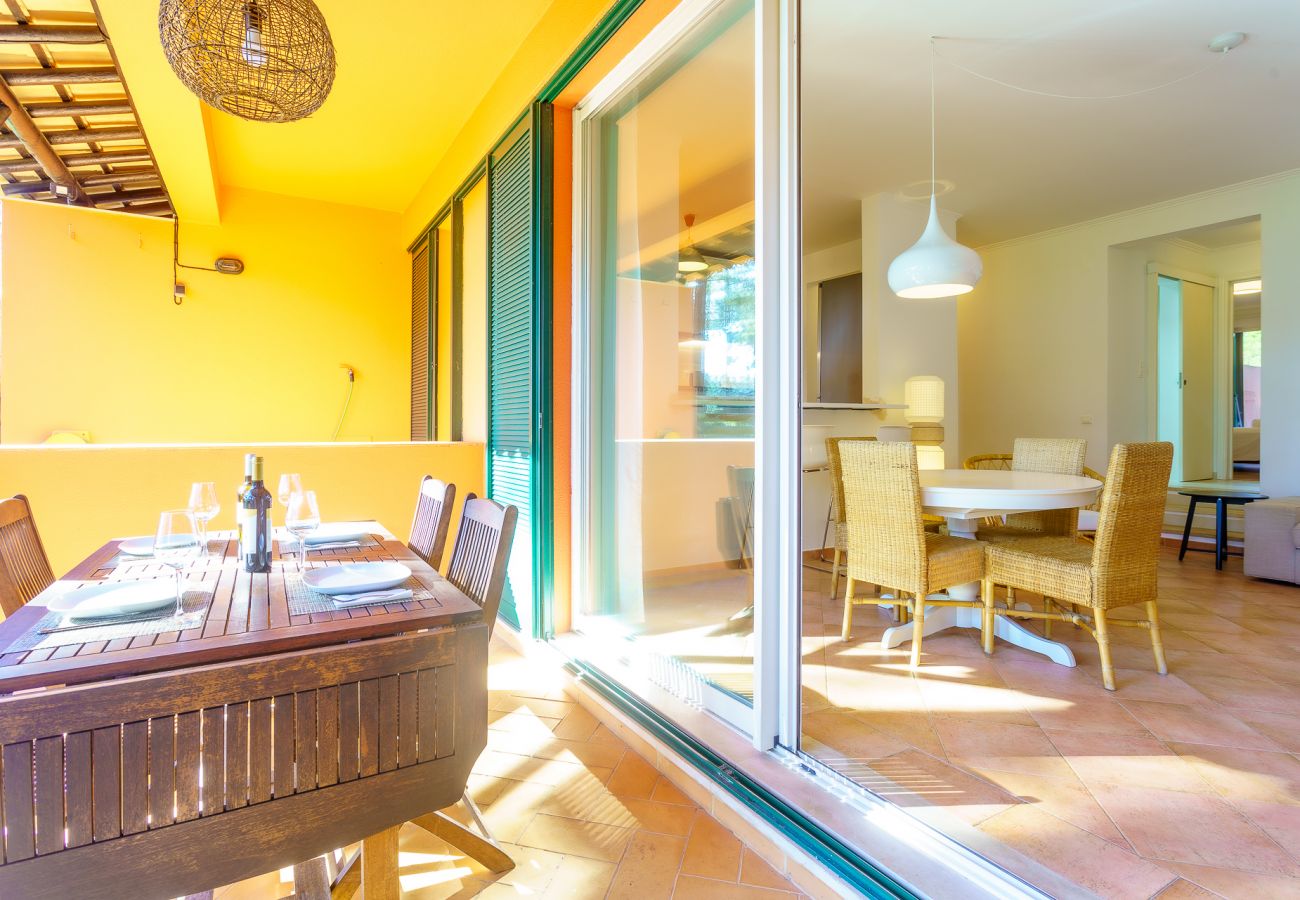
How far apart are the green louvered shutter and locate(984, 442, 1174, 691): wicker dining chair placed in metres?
2.02

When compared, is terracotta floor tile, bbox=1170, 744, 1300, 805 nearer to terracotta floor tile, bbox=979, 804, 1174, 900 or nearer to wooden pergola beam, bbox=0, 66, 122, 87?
terracotta floor tile, bbox=979, 804, 1174, 900

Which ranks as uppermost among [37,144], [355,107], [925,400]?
[355,107]

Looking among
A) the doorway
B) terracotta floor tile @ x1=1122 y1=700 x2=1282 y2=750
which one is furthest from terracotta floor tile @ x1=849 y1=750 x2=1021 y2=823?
the doorway

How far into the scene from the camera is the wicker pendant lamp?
5.65 ft

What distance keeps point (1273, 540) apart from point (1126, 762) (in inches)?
127

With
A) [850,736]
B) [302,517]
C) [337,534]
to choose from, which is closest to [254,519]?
[302,517]

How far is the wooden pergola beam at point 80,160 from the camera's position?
12.7ft

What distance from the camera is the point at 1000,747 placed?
6.53 ft

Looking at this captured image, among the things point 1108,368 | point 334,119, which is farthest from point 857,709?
point 1108,368

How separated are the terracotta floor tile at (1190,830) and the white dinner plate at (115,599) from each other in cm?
213

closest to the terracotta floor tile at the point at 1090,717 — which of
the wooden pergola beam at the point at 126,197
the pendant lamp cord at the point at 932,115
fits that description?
the pendant lamp cord at the point at 932,115

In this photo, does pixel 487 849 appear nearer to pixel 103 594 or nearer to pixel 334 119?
pixel 103 594

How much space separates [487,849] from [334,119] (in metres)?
3.86

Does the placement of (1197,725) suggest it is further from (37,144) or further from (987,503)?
(37,144)
